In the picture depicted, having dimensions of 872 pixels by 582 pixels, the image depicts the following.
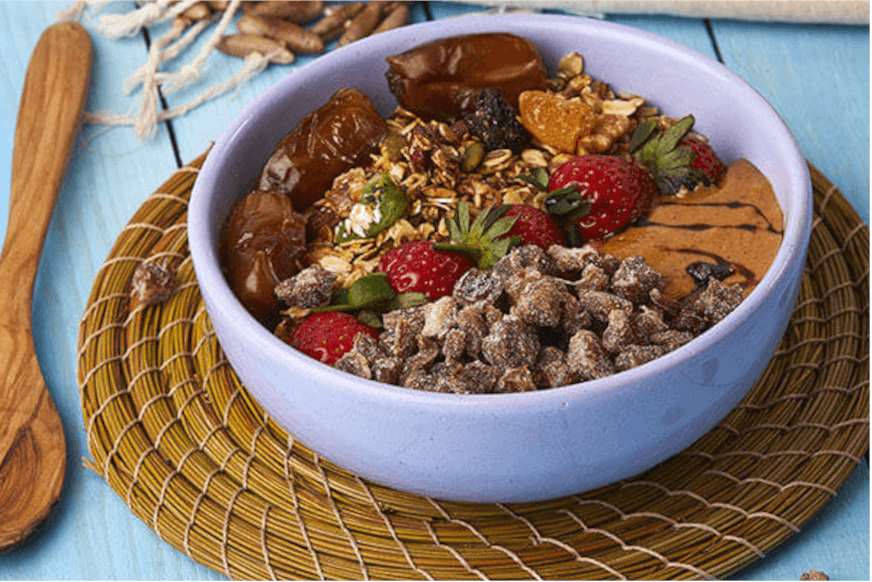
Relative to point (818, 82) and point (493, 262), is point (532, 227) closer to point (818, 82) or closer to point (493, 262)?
point (493, 262)

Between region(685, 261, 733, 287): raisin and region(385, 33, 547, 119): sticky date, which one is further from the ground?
region(385, 33, 547, 119): sticky date

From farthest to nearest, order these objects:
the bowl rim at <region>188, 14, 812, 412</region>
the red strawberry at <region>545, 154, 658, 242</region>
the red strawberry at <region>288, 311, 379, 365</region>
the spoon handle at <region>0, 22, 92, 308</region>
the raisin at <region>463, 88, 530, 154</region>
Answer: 1. the spoon handle at <region>0, 22, 92, 308</region>
2. the raisin at <region>463, 88, 530, 154</region>
3. the red strawberry at <region>545, 154, 658, 242</region>
4. the red strawberry at <region>288, 311, 379, 365</region>
5. the bowl rim at <region>188, 14, 812, 412</region>

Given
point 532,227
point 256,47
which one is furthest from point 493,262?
point 256,47

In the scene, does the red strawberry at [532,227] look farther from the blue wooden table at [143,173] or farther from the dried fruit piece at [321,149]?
the blue wooden table at [143,173]

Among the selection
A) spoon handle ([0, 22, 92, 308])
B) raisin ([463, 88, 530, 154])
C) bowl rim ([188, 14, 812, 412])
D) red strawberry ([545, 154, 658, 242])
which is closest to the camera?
bowl rim ([188, 14, 812, 412])

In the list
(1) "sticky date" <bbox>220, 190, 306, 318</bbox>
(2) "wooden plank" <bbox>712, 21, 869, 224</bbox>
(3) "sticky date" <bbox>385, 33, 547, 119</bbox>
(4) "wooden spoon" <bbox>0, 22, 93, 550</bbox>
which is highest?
(3) "sticky date" <bbox>385, 33, 547, 119</bbox>

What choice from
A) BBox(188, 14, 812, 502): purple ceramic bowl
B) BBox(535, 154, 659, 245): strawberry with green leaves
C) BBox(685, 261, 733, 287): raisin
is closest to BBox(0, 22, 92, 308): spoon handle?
BBox(188, 14, 812, 502): purple ceramic bowl

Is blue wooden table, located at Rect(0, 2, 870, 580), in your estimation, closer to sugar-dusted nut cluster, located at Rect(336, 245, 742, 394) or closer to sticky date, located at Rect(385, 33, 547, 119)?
sugar-dusted nut cluster, located at Rect(336, 245, 742, 394)
